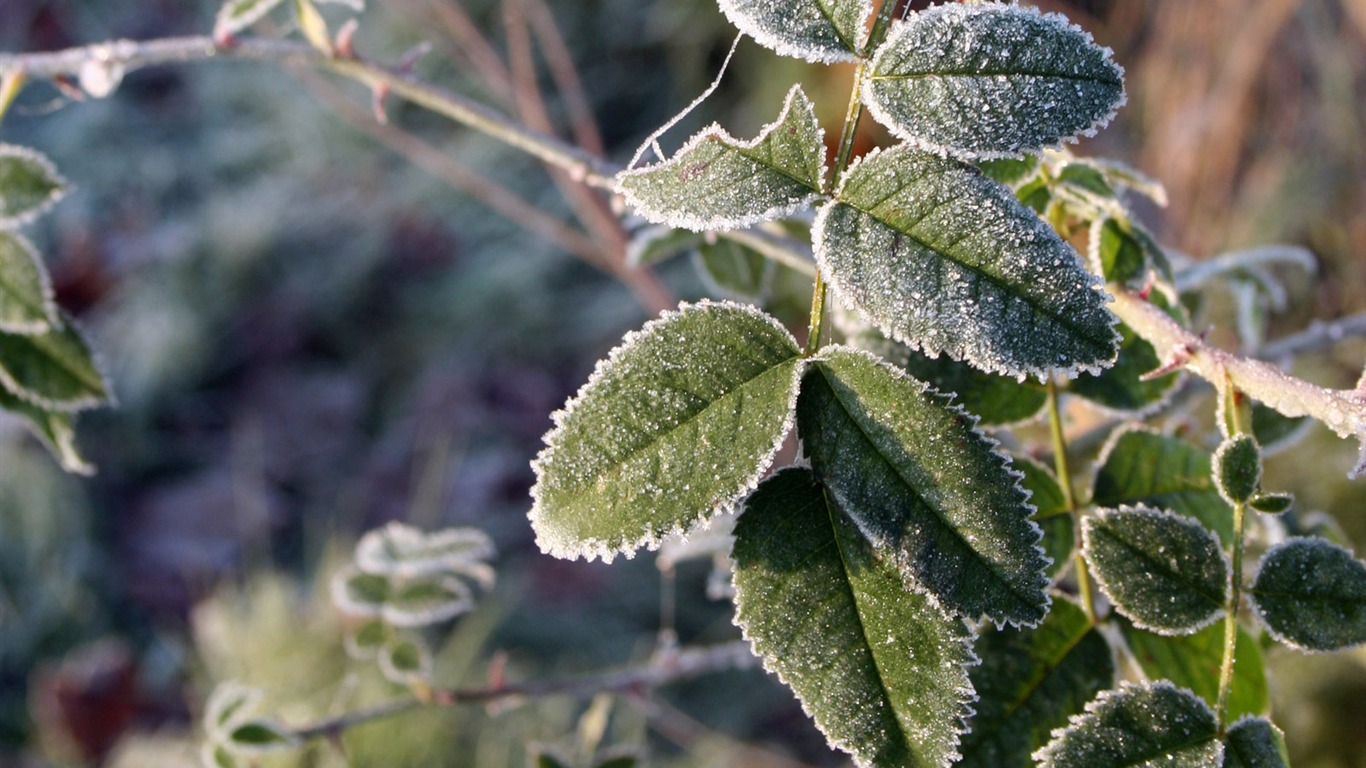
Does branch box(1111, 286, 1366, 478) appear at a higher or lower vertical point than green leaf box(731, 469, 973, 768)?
higher

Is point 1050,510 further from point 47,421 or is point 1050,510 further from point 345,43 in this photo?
point 47,421

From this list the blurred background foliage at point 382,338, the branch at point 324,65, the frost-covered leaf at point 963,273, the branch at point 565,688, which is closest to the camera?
the frost-covered leaf at point 963,273

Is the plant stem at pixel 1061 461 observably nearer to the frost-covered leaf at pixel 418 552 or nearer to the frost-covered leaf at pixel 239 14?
the frost-covered leaf at pixel 418 552

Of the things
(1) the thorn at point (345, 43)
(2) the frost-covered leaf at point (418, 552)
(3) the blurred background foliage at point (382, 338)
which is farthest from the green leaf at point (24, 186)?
(3) the blurred background foliage at point (382, 338)

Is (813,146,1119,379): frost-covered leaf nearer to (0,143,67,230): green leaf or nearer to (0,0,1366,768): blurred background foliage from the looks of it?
(0,143,67,230): green leaf

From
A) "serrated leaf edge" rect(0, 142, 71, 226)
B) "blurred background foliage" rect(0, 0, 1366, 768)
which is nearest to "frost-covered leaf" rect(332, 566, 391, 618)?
"serrated leaf edge" rect(0, 142, 71, 226)

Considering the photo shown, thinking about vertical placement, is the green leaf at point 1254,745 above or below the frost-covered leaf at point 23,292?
below

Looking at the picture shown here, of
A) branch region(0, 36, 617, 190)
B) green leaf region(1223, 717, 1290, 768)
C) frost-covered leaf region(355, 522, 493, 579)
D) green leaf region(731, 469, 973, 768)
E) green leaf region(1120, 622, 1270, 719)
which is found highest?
branch region(0, 36, 617, 190)

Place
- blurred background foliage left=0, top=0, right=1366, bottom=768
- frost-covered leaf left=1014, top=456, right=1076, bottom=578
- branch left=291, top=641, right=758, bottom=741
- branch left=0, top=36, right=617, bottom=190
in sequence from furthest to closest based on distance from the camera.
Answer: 1. blurred background foliage left=0, top=0, right=1366, bottom=768
2. branch left=291, top=641, right=758, bottom=741
3. branch left=0, top=36, right=617, bottom=190
4. frost-covered leaf left=1014, top=456, right=1076, bottom=578
